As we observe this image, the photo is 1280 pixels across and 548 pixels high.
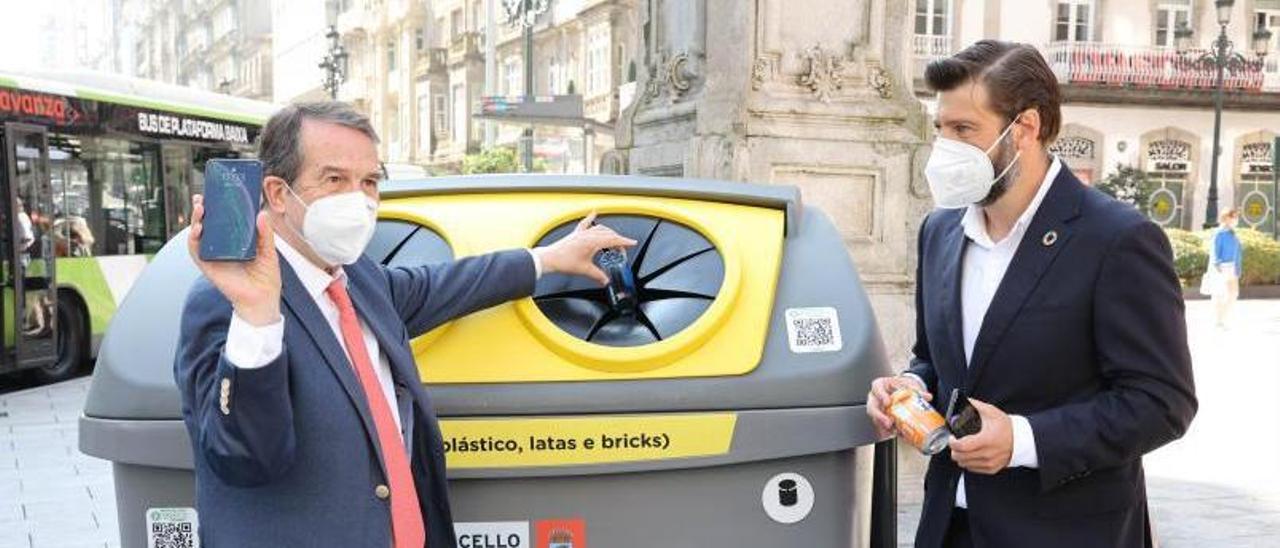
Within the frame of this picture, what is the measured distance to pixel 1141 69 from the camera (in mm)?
30109

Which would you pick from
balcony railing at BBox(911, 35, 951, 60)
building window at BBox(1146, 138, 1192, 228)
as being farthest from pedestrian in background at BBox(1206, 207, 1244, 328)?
building window at BBox(1146, 138, 1192, 228)

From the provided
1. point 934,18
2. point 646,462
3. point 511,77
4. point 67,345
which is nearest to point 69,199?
point 67,345

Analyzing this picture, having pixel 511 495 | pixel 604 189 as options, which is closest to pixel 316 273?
pixel 511 495

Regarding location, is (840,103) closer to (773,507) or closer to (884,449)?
(884,449)

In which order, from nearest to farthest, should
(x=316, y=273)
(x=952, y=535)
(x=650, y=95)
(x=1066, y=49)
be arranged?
(x=316, y=273) < (x=952, y=535) < (x=650, y=95) < (x=1066, y=49)

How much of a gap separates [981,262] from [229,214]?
1.29 m

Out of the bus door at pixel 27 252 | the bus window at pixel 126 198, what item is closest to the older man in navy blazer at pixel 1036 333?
the bus door at pixel 27 252

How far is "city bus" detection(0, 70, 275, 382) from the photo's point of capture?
29.7 feet

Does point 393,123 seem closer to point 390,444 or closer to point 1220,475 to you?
point 1220,475

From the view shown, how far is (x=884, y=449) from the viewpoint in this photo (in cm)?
265

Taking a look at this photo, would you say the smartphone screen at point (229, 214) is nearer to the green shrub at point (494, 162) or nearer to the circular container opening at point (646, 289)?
the circular container opening at point (646, 289)

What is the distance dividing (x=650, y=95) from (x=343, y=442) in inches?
165

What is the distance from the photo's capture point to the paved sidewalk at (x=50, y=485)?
16.6 feet

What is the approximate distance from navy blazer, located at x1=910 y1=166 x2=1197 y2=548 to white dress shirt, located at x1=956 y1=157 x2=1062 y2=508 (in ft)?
0.07
